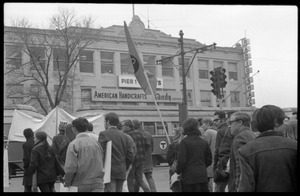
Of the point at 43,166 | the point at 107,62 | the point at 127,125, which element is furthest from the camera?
the point at 107,62

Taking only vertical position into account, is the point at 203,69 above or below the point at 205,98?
above

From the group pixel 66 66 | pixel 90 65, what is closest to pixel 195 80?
pixel 90 65

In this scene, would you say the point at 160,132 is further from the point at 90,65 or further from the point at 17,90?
the point at 90,65

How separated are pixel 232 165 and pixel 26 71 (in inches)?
1194

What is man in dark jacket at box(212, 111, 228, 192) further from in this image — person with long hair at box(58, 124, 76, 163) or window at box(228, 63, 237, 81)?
window at box(228, 63, 237, 81)

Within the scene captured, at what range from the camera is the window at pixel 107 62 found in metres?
40.8

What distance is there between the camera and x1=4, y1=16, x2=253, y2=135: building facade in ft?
120

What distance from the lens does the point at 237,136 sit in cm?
561

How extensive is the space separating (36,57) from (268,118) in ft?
97.8

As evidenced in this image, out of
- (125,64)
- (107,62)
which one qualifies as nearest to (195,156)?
(107,62)

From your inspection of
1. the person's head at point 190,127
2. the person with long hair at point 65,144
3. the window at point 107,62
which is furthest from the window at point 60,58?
the person's head at point 190,127

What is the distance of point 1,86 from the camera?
3959 mm

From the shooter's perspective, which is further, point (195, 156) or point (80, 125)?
point (195, 156)

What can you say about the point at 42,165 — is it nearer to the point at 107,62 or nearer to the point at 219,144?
the point at 219,144
